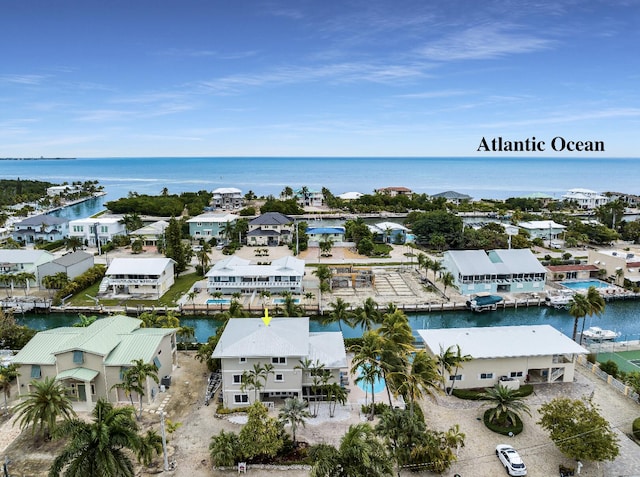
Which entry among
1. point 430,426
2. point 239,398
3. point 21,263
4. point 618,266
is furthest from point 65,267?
point 618,266

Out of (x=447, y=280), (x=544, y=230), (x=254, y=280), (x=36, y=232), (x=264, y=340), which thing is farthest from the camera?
(x=544, y=230)

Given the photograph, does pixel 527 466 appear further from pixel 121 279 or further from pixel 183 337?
pixel 121 279

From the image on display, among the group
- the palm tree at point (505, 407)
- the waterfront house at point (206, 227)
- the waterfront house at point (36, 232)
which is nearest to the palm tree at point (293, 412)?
the palm tree at point (505, 407)

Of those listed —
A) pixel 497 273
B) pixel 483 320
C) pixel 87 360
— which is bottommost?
pixel 483 320

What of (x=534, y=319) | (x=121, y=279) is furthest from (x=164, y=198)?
(x=534, y=319)

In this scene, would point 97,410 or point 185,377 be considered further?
point 185,377

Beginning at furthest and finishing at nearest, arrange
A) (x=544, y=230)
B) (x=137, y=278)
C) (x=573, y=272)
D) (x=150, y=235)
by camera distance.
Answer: (x=544, y=230), (x=150, y=235), (x=573, y=272), (x=137, y=278)

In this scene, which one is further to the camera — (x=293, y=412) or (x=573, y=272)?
(x=573, y=272)

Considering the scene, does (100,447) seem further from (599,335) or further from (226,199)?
(226,199)
